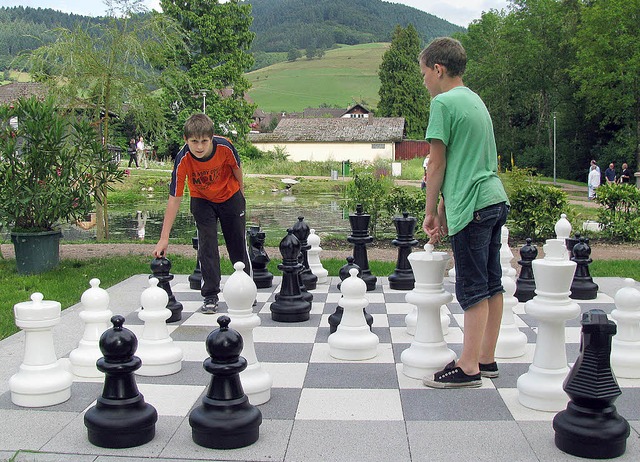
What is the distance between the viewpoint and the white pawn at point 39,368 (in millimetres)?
3078

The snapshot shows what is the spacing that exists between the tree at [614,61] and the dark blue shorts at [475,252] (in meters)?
27.8

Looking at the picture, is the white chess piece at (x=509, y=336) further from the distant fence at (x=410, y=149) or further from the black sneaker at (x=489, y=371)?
the distant fence at (x=410, y=149)

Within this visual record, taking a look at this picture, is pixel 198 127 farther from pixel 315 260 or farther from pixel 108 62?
pixel 108 62

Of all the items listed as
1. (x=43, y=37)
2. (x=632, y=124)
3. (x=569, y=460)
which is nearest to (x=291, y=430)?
(x=569, y=460)

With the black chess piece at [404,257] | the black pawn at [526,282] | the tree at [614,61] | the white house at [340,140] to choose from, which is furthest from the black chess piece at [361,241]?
the white house at [340,140]

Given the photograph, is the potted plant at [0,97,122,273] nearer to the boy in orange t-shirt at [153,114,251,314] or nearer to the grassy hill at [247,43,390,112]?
the boy in orange t-shirt at [153,114,251,314]

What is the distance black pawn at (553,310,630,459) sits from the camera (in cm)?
247

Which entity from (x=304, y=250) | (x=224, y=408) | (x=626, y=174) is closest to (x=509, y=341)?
(x=224, y=408)

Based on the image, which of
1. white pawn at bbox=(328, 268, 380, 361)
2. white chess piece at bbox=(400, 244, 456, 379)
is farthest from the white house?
white chess piece at bbox=(400, 244, 456, 379)

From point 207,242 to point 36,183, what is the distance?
270 centimetres

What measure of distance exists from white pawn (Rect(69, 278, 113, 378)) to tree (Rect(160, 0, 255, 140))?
3137 centimetres

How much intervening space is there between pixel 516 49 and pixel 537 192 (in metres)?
35.8

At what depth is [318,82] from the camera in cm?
11944

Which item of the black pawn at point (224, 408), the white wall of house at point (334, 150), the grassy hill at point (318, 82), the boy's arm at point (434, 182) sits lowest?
the black pawn at point (224, 408)
